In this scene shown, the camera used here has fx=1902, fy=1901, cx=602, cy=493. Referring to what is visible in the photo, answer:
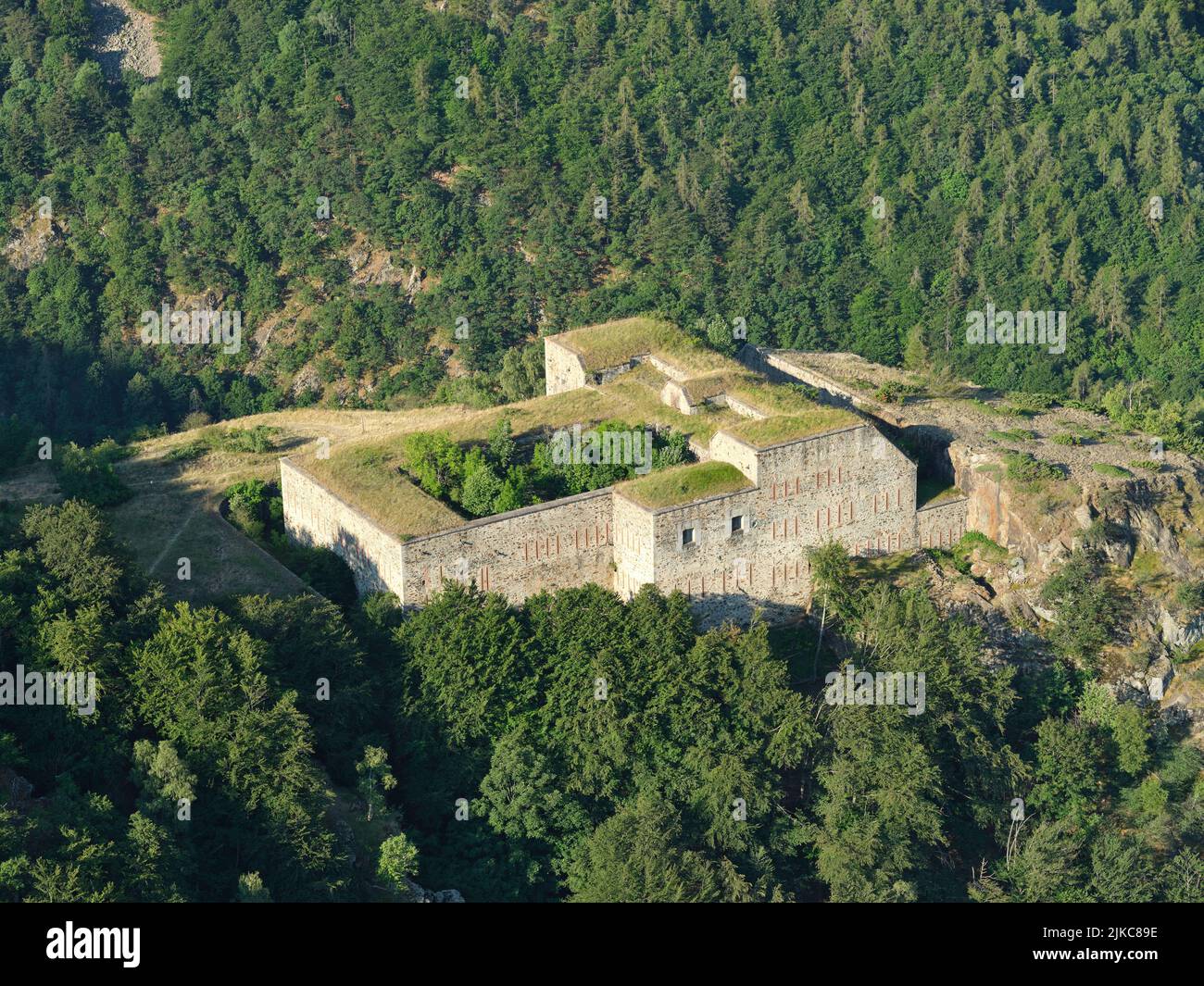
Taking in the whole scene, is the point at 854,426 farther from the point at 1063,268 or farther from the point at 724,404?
the point at 1063,268

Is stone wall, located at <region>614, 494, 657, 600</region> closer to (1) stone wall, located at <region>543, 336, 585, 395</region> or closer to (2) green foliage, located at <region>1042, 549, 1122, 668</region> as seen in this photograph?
(1) stone wall, located at <region>543, 336, 585, 395</region>

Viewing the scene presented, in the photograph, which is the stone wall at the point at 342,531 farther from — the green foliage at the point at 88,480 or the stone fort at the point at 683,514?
the green foliage at the point at 88,480

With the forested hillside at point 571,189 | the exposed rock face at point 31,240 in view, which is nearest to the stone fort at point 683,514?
the forested hillside at point 571,189

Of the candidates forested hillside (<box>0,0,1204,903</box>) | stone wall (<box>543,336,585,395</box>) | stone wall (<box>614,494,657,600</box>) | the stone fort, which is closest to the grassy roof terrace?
stone wall (<box>543,336,585,395</box>)

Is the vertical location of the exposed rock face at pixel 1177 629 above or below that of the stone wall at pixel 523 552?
below

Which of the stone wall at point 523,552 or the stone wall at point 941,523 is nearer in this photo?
the stone wall at point 523,552
